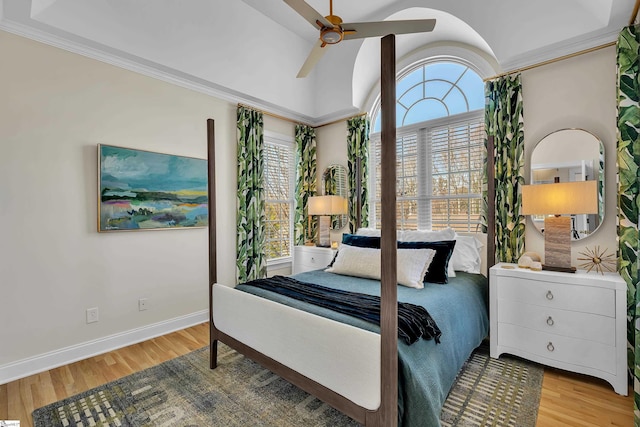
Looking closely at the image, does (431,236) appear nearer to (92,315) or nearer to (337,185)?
(337,185)

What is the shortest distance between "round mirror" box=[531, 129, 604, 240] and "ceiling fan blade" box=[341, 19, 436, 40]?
164cm

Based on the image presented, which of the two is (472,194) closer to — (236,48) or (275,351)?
(275,351)

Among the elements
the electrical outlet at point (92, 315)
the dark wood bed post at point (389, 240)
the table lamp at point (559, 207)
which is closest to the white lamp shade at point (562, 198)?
the table lamp at point (559, 207)

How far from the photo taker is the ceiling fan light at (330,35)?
195 cm

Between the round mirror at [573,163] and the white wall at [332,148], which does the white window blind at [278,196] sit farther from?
the round mirror at [573,163]

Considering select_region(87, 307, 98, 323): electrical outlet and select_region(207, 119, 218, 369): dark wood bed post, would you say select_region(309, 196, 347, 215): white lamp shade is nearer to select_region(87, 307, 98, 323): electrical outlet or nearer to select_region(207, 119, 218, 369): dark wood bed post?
select_region(207, 119, 218, 369): dark wood bed post

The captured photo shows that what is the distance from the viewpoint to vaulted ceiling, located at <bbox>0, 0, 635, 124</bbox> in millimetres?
2383

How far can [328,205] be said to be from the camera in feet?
12.8

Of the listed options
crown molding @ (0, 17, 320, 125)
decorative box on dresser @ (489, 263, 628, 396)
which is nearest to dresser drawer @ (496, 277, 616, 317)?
decorative box on dresser @ (489, 263, 628, 396)

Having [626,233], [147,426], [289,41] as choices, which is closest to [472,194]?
[626,233]

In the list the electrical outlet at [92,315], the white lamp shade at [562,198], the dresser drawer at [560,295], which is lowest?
the electrical outlet at [92,315]

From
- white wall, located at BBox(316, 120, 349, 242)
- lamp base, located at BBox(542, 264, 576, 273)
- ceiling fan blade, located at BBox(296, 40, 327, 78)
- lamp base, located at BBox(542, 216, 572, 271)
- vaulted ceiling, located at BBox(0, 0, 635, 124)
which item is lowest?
lamp base, located at BBox(542, 264, 576, 273)

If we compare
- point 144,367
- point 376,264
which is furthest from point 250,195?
point 144,367

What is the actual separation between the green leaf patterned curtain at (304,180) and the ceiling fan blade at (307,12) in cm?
253
